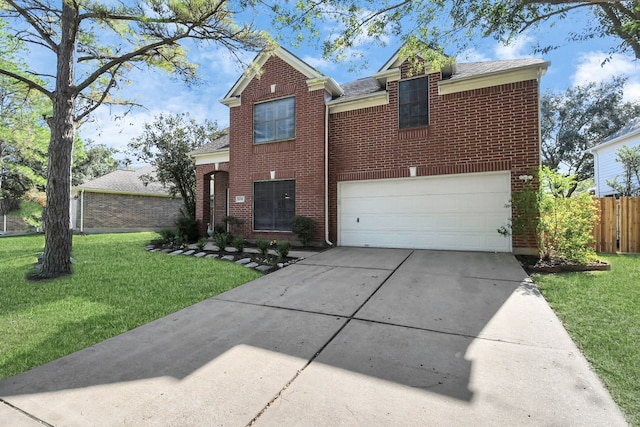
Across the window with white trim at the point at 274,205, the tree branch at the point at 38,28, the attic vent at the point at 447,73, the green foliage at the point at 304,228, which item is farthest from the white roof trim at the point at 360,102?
the tree branch at the point at 38,28

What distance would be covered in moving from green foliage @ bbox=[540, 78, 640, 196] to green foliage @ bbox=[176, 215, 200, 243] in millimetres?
23120

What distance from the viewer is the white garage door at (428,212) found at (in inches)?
318

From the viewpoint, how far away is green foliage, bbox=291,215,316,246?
950 centimetres

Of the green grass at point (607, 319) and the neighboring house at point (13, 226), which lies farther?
the neighboring house at point (13, 226)

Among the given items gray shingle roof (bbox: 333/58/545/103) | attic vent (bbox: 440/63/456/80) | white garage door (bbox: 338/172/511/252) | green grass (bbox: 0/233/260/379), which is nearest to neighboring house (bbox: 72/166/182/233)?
green grass (bbox: 0/233/260/379)

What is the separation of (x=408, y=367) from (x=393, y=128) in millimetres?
7914

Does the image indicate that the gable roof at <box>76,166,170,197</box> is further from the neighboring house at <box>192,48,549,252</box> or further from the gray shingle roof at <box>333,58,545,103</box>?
the gray shingle roof at <box>333,58,545,103</box>

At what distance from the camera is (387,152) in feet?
30.5

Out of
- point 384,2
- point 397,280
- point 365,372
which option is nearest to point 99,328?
point 365,372

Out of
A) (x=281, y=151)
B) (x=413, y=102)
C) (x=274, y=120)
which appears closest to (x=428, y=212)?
(x=413, y=102)

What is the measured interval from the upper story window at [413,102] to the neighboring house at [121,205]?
1511cm

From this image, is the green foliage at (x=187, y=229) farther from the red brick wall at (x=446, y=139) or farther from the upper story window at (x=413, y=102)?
the upper story window at (x=413, y=102)

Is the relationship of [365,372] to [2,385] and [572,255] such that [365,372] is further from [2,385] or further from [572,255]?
[572,255]

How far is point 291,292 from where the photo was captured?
5043 mm
